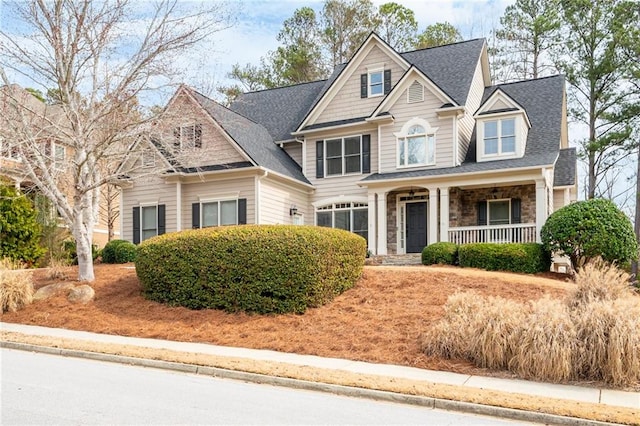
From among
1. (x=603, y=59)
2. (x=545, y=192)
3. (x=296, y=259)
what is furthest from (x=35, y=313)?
(x=603, y=59)

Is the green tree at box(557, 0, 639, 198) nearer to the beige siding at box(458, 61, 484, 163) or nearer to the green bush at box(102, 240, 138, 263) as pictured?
the beige siding at box(458, 61, 484, 163)

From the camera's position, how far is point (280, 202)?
859 inches

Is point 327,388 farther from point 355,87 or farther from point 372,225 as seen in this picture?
point 355,87

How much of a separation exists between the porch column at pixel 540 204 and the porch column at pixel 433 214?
11.3ft

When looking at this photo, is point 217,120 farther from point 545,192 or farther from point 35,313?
point 545,192

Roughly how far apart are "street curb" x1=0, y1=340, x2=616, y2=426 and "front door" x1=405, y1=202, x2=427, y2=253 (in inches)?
548

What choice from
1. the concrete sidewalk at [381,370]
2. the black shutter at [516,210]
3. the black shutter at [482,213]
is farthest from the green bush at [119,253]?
the black shutter at [516,210]

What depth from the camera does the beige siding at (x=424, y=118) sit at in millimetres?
20656

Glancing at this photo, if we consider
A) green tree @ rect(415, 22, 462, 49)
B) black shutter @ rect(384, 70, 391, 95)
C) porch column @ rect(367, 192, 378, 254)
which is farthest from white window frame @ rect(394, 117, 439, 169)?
green tree @ rect(415, 22, 462, 49)

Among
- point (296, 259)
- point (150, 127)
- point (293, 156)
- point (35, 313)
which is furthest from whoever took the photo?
point (293, 156)

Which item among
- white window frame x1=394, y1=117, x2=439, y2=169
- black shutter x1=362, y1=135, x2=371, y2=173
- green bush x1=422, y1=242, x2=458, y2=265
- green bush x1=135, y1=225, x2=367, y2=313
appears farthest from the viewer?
black shutter x1=362, y1=135, x2=371, y2=173

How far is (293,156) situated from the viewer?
24703 mm

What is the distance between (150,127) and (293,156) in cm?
1051

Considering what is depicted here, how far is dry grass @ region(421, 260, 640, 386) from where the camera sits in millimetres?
7996
